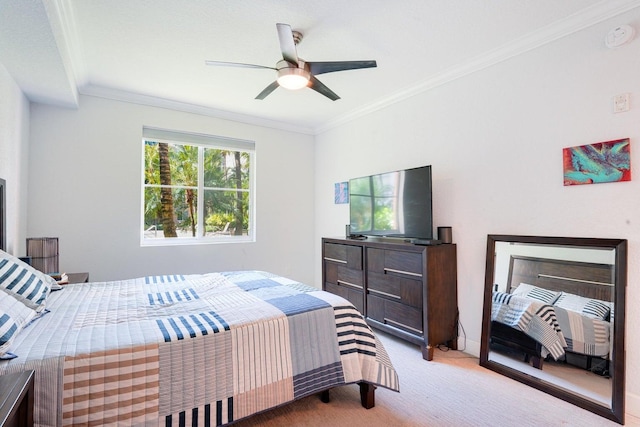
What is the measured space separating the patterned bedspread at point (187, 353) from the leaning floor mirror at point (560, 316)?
112 cm

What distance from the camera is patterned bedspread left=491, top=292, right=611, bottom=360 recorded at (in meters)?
1.95

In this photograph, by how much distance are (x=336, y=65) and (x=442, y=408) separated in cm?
230

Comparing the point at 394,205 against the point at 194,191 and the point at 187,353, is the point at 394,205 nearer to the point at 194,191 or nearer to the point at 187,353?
the point at 187,353

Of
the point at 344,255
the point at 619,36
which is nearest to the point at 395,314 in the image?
the point at 344,255

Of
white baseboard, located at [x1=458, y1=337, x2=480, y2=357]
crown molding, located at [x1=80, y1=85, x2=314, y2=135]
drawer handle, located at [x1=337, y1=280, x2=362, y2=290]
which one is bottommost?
white baseboard, located at [x1=458, y1=337, x2=480, y2=357]

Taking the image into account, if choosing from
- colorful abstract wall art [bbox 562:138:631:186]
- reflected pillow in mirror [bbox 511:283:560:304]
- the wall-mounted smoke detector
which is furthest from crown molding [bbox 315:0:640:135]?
reflected pillow in mirror [bbox 511:283:560:304]

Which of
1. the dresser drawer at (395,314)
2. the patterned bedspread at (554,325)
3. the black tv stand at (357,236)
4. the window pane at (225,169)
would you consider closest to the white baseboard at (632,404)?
the patterned bedspread at (554,325)

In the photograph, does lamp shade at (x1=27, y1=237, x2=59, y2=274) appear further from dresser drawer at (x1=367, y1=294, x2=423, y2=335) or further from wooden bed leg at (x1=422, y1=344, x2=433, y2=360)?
wooden bed leg at (x1=422, y1=344, x2=433, y2=360)

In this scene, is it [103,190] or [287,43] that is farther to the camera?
[103,190]

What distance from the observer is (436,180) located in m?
2.98

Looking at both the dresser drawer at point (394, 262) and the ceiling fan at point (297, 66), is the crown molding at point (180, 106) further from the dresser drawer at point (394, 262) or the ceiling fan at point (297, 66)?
the dresser drawer at point (394, 262)

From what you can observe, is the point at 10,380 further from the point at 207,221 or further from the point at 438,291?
the point at 207,221

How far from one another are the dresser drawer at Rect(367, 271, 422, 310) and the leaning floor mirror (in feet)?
1.75

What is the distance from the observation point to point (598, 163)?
78.5 inches
